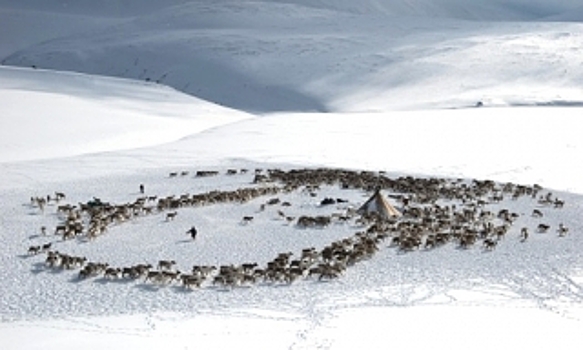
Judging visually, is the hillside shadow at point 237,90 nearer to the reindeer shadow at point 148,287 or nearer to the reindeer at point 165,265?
the reindeer at point 165,265

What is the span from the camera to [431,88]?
138ft

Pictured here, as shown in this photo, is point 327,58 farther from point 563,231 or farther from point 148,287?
point 148,287

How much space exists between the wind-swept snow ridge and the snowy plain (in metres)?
0.11

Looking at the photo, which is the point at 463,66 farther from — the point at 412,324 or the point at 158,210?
the point at 412,324

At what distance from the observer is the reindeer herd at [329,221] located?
11984 mm

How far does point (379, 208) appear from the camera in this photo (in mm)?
15953

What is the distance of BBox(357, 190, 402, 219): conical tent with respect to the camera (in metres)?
15.9

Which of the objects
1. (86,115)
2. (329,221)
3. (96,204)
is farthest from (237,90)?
(329,221)

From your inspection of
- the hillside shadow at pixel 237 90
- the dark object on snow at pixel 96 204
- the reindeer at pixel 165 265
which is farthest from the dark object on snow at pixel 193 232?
the hillside shadow at pixel 237 90

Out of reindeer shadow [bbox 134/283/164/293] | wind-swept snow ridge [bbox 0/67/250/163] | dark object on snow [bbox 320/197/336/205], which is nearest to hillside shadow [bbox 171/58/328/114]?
wind-swept snow ridge [bbox 0/67/250/163]

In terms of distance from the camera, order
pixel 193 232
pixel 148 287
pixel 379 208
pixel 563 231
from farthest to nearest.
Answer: pixel 379 208
pixel 563 231
pixel 193 232
pixel 148 287

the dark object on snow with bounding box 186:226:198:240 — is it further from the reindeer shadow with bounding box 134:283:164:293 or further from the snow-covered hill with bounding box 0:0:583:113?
the snow-covered hill with bounding box 0:0:583:113

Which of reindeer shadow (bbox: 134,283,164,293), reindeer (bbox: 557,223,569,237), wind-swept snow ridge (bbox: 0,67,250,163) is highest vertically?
wind-swept snow ridge (bbox: 0,67,250,163)

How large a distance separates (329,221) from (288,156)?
26.2 ft
